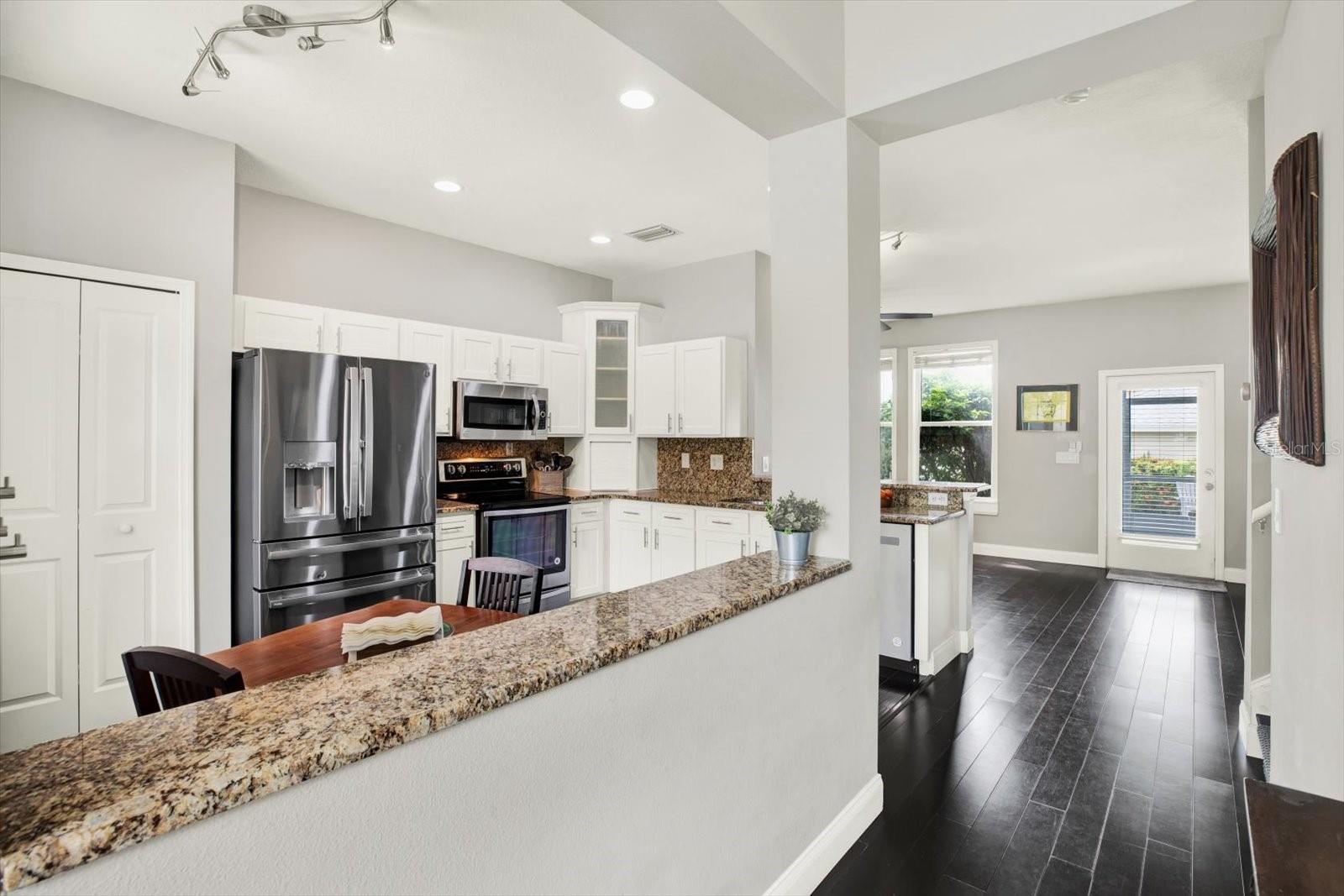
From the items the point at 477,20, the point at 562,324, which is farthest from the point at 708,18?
the point at 562,324

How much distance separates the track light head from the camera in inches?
91.8

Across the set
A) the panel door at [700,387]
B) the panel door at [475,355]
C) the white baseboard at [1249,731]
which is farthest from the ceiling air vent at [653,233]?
the white baseboard at [1249,731]

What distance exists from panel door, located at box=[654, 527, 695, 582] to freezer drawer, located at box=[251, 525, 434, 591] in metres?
1.69

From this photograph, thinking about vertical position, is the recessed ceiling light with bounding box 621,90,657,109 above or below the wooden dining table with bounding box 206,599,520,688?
above

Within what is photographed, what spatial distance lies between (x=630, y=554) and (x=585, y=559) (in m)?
0.34

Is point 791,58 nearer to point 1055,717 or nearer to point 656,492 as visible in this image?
point 1055,717

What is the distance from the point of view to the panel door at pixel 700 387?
15.9ft

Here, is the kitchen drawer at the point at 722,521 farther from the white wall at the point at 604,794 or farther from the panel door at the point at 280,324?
the panel door at the point at 280,324

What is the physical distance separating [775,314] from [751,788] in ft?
4.75

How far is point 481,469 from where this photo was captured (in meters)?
4.72

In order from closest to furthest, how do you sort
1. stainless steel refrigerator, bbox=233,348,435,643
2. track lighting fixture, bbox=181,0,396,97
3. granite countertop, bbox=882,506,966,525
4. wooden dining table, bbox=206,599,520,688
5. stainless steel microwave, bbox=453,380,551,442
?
wooden dining table, bbox=206,599,520,688 < track lighting fixture, bbox=181,0,396,97 < stainless steel refrigerator, bbox=233,348,435,643 < granite countertop, bbox=882,506,966,525 < stainless steel microwave, bbox=453,380,551,442

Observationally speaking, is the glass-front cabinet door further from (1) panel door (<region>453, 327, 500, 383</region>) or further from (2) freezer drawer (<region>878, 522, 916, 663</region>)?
(2) freezer drawer (<region>878, 522, 916, 663</region>)

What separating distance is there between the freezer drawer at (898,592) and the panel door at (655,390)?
1.99 m

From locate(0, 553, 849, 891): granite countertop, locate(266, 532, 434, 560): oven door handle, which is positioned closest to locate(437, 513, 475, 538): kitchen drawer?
locate(266, 532, 434, 560): oven door handle
